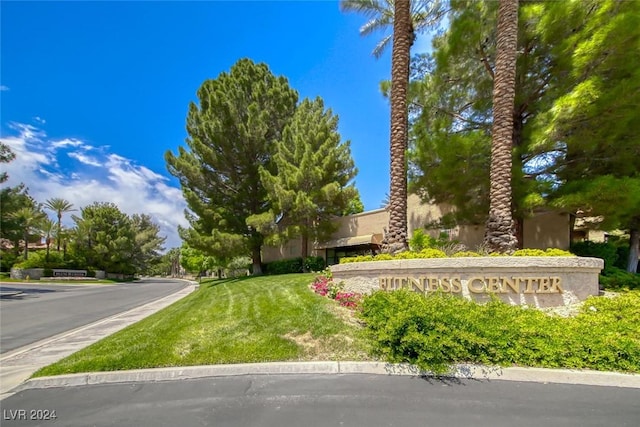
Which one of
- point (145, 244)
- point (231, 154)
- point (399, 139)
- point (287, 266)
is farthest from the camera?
point (145, 244)

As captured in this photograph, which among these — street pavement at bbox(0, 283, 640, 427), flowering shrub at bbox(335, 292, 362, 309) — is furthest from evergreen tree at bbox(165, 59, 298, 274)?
Result: street pavement at bbox(0, 283, 640, 427)

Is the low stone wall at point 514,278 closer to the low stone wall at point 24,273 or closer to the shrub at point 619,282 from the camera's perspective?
the shrub at point 619,282

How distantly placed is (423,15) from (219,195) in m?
17.1

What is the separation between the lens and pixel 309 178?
68.5ft

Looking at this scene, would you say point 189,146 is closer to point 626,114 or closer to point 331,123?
point 331,123

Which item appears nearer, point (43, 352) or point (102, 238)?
point (43, 352)

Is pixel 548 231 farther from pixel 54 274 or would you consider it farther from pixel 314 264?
pixel 54 274

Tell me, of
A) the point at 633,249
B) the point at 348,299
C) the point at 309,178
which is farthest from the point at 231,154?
the point at 633,249

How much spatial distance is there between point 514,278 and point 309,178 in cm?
1511

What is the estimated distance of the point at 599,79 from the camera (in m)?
9.46

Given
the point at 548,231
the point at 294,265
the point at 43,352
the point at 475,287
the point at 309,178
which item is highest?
the point at 309,178

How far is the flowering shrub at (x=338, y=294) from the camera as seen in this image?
8.57 m

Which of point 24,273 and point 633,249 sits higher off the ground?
point 633,249

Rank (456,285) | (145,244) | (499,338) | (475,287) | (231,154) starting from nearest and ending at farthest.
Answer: (499,338)
(475,287)
(456,285)
(231,154)
(145,244)
